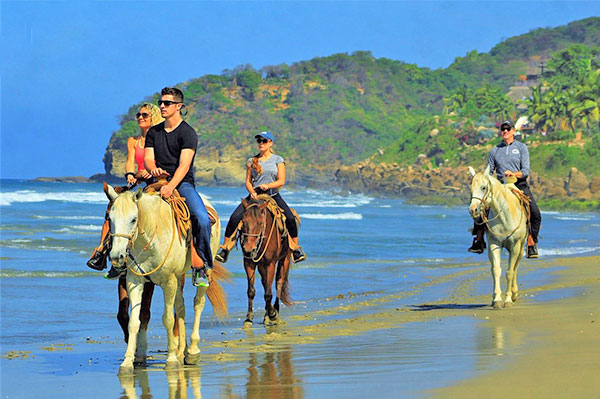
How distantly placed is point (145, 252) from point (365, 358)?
2.16m

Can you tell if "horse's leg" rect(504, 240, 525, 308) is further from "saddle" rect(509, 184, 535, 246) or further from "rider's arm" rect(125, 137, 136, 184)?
"rider's arm" rect(125, 137, 136, 184)

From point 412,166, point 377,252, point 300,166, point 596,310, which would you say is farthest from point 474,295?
point 300,166

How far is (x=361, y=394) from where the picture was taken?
653 centimetres

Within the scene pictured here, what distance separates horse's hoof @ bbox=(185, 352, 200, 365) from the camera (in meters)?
8.48

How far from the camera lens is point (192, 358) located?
8.59 m

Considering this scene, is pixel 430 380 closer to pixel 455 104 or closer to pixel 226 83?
pixel 455 104

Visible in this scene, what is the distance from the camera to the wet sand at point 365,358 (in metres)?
6.80

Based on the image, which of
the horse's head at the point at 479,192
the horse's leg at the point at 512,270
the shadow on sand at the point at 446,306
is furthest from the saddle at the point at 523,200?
the shadow on sand at the point at 446,306

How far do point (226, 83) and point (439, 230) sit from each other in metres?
151

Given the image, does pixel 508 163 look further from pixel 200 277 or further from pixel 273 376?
pixel 273 376

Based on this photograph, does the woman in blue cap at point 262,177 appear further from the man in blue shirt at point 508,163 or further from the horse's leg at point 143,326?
the horse's leg at point 143,326

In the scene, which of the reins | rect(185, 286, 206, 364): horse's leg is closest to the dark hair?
the reins

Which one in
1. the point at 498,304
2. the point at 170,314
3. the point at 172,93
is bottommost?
the point at 498,304

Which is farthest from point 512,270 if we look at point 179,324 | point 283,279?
point 179,324
